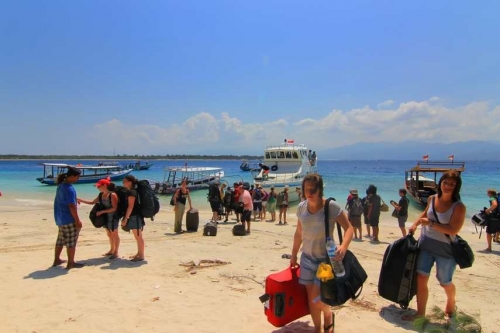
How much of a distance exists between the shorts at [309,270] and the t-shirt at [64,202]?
4.21 metres

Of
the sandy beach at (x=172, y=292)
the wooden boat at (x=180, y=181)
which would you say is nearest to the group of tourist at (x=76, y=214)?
the sandy beach at (x=172, y=292)

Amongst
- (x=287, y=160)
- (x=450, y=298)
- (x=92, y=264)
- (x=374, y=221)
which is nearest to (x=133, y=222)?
(x=92, y=264)

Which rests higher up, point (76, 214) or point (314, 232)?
point (314, 232)

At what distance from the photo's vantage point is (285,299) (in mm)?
3451

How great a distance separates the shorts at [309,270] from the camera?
3338 mm

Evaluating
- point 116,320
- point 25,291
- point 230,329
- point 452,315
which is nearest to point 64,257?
point 25,291

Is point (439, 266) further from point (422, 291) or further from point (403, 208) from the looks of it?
point (403, 208)

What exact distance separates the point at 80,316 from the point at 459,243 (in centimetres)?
447

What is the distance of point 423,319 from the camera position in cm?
393

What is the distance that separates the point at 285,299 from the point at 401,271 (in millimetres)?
1584

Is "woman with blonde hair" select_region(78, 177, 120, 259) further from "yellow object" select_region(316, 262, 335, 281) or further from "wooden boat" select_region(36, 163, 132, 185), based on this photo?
"wooden boat" select_region(36, 163, 132, 185)

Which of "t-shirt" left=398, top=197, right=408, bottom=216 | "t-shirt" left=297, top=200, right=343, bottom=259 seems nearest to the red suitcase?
"t-shirt" left=297, top=200, right=343, bottom=259

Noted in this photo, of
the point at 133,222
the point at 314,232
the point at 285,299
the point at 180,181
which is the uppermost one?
the point at 314,232

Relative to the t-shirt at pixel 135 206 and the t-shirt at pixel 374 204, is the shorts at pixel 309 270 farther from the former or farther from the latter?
the t-shirt at pixel 374 204
